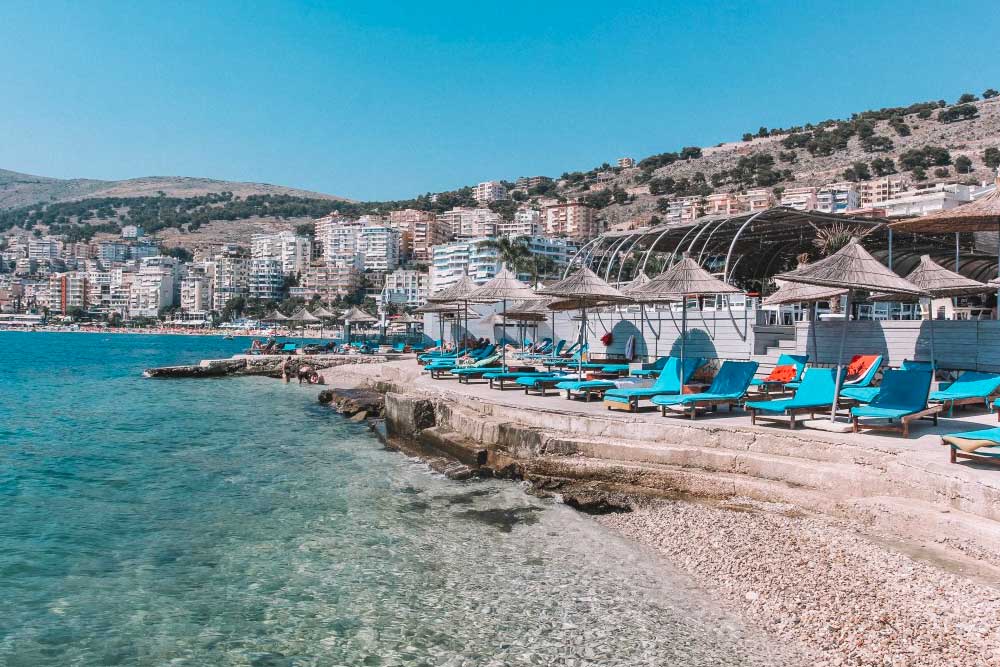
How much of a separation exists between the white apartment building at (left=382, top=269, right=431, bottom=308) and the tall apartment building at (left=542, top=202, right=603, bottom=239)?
1087 inches

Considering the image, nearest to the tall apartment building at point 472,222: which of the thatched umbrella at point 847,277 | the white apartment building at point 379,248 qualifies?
the white apartment building at point 379,248

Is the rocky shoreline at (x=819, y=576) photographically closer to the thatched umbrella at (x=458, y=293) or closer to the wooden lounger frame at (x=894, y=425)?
the wooden lounger frame at (x=894, y=425)

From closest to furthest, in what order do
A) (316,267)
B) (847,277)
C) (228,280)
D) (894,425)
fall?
(894,425) < (847,277) < (228,280) < (316,267)

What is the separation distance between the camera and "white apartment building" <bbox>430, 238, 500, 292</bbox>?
327 ft

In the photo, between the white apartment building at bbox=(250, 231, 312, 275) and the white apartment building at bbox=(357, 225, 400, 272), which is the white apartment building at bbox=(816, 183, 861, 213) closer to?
the white apartment building at bbox=(357, 225, 400, 272)

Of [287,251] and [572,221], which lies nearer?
[572,221]

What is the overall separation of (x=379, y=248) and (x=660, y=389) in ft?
484

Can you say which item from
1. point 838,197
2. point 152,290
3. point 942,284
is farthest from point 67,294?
point 942,284

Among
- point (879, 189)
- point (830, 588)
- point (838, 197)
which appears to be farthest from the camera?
point (838, 197)

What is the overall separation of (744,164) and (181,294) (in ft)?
392

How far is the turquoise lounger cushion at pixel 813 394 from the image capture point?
356 inches

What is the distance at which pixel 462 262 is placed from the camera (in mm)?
108062

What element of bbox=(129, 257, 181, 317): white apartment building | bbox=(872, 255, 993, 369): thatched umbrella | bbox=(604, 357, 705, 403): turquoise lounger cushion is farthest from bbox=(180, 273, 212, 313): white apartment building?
bbox=(872, 255, 993, 369): thatched umbrella

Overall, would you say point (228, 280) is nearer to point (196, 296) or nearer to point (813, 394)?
point (196, 296)
